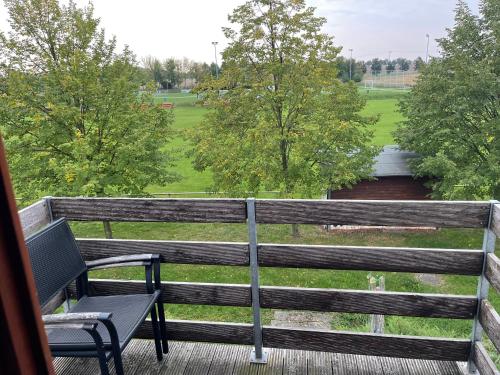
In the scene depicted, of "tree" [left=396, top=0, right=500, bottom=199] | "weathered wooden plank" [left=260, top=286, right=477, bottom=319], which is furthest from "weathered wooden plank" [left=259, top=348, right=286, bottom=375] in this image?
"tree" [left=396, top=0, right=500, bottom=199]

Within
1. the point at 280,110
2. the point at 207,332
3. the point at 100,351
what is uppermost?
the point at 280,110

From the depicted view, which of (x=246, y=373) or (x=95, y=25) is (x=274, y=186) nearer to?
(x=95, y=25)

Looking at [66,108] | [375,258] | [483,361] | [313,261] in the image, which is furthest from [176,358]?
[66,108]

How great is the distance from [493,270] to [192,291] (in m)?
1.51

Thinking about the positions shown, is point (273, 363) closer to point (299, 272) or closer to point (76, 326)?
point (76, 326)

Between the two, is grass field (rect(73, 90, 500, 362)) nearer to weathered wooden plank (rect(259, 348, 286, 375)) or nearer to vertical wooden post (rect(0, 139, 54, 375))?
weathered wooden plank (rect(259, 348, 286, 375))

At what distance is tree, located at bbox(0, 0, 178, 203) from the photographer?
8.70 meters

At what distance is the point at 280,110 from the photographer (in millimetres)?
10703

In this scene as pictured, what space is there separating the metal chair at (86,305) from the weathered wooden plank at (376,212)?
27.8 inches

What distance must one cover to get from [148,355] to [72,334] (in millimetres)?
622

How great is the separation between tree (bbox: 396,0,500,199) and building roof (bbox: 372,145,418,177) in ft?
7.73

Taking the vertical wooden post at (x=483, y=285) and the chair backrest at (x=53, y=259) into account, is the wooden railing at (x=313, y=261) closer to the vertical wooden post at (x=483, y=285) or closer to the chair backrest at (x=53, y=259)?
the vertical wooden post at (x=483, y=285)

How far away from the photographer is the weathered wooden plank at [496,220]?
5.94 ft

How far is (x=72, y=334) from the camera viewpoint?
1857mm
